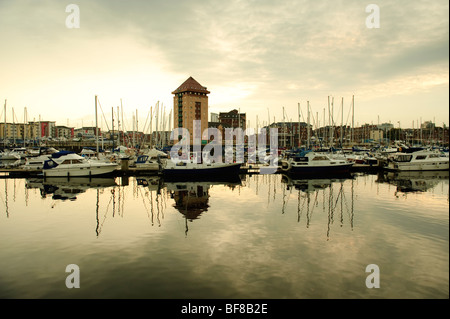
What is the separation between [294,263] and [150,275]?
582 cm

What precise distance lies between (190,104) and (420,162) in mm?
92337

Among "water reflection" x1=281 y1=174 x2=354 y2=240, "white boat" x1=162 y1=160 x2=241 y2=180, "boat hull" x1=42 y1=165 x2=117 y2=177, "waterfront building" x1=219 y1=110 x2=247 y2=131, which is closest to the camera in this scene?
"water reflection" x1=281 y1=174 x2=354 y2=240

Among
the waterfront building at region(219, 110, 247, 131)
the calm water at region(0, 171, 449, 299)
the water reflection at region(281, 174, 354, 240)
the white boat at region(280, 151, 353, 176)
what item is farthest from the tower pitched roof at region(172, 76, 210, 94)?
the calm water at region(0, 171, 449, 299)

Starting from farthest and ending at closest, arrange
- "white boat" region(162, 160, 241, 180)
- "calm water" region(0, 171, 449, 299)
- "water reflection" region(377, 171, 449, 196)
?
"white boat" region(162, 160, 241, 180) < "water reflection" region(377, 171, 449, 196) < "calm water" region(0, 171, 449, 299)

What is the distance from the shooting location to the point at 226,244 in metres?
14.0

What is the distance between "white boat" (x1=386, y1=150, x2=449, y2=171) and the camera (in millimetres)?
41656

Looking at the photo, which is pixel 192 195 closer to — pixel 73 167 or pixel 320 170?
pixel 73 167

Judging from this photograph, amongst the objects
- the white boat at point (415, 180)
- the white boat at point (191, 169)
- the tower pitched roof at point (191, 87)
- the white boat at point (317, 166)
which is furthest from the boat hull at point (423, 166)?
the tower pitched roof at point (191, 87)

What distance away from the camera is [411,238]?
47.2ft

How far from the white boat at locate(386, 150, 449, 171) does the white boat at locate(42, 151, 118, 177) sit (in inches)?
1673

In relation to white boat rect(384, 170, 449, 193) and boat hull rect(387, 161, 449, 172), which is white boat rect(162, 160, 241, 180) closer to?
white boat rect(384, 170, 449, 193)

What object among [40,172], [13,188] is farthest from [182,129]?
[13,188]

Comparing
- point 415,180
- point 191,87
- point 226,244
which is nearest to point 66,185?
point 226,244
